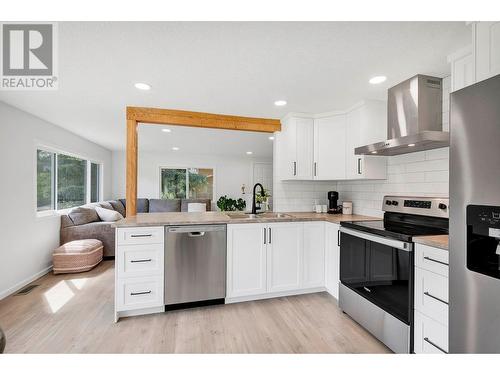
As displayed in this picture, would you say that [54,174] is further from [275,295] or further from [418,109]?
[418,109]

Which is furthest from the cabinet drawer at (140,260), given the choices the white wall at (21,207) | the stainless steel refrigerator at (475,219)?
the stainless steel refrigerator at (475,219)

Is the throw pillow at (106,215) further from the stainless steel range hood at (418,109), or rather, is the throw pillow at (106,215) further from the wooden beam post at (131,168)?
the stainless steel range hood at (418,109)

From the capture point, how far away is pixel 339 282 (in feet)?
7.75

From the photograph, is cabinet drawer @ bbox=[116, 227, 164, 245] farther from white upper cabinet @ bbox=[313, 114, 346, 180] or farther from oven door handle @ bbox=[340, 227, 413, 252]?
white upper cabinet @ bbox=[313, 114, 346, 180]

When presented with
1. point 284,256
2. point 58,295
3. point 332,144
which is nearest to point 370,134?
point 332,144

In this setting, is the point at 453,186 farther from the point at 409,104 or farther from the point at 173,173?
the point at 173,173

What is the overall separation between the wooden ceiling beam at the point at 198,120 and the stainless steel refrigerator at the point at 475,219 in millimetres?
2204

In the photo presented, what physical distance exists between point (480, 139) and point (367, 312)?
1532mm

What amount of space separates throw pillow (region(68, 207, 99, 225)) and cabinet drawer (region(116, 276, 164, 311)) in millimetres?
2476

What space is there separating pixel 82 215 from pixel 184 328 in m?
3.12

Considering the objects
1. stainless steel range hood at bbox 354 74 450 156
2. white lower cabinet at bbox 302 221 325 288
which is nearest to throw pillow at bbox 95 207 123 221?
white lower cabinet at bbox 302 221 325 288

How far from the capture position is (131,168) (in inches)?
106

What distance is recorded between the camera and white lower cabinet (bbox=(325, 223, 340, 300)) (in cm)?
244
